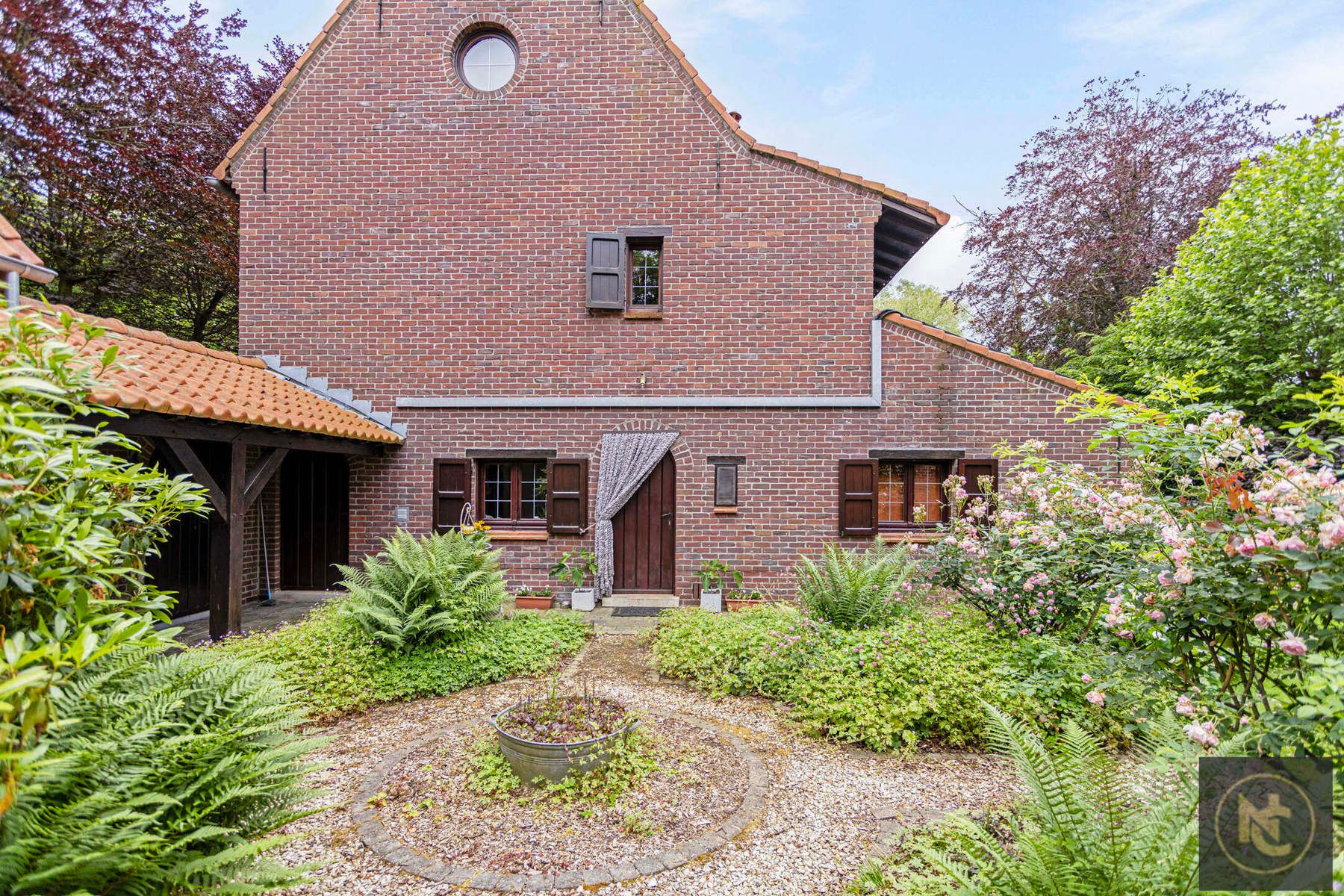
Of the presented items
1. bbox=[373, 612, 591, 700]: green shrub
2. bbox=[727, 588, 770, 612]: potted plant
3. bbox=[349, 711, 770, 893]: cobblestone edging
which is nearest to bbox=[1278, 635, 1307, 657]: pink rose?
bbox=[349, 711, 770, 893]: cobblestone edging

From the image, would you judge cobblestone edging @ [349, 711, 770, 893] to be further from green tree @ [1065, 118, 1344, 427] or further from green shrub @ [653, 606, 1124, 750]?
green tree @ [1065, 118, 1344, 427]

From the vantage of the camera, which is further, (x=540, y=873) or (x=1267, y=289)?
(x=1267, y=289)

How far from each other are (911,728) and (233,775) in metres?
3.75

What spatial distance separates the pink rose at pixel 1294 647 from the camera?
182 centimetres

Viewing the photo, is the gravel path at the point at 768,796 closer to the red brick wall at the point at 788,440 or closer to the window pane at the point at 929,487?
the red brick wall at the point at 788,440

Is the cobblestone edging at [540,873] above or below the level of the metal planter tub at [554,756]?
below

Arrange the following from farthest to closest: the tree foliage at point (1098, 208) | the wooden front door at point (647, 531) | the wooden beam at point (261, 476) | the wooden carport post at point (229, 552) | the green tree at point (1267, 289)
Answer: the tree foliage at point (1098, 208) < the wooden front door at point (647, 531) < the green tree at point (1267, 289) < the wooden beam at point (261, 476) < the wooden carport post at point (229, 552)

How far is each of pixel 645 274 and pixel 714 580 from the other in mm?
4322

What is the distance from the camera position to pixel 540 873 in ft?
8.52

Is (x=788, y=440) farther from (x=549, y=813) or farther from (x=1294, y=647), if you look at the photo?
(x=1294, y=647)

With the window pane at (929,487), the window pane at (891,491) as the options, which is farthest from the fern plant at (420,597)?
the window pane at (929,487)

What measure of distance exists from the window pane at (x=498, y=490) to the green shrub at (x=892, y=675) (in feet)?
12.5

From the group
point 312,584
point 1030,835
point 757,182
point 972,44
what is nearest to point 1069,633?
point 1030,835

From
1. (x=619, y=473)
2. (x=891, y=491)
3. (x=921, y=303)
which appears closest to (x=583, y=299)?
(x=619, y=473)
